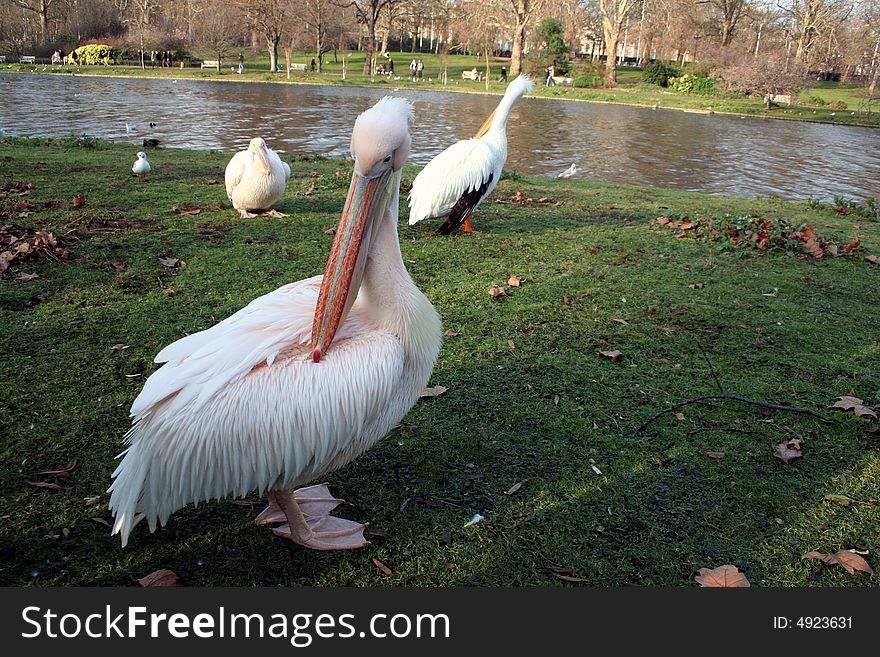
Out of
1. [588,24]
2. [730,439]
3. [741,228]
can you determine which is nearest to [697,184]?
[741,228]

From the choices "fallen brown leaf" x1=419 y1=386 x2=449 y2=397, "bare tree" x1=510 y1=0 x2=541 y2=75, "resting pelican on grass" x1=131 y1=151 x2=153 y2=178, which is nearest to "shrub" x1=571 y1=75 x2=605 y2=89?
"bare tree" x1=510 y1=0 x2=541 y2=75

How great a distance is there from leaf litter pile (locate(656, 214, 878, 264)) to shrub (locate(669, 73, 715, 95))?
3232 centimetres

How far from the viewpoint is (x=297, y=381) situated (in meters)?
1.93

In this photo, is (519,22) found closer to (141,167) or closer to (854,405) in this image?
(141,167)

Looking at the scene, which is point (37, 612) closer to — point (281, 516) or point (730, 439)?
point (281, 516)

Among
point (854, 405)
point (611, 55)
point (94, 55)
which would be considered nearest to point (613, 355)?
point (854, 405)

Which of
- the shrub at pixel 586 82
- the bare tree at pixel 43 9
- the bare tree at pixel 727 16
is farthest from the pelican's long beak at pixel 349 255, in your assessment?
the bare tree at pixel 43 9

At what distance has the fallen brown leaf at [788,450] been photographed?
2.76m

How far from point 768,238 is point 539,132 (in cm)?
1325

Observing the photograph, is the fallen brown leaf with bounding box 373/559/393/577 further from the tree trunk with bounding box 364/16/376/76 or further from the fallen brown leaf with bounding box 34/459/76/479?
the tree trunk with bounding box 364/16/376/76

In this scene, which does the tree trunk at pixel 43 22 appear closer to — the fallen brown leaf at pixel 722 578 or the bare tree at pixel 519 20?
the bare tree at pixel 519 20

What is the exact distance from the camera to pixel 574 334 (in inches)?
151

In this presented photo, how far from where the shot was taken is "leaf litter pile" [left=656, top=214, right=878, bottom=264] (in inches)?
219

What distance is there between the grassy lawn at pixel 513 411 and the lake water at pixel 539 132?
708 centimetres
